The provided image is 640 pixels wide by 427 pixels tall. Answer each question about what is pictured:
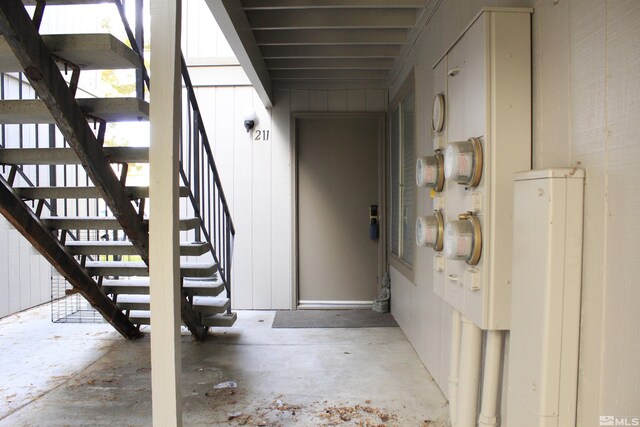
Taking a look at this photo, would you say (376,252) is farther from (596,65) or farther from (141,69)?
(596,65)

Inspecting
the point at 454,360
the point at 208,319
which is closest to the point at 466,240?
the point at 454,360

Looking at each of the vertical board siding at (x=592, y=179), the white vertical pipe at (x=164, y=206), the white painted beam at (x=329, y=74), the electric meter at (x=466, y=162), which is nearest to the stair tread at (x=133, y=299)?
the white vertical pipe at (x=164, y=206)

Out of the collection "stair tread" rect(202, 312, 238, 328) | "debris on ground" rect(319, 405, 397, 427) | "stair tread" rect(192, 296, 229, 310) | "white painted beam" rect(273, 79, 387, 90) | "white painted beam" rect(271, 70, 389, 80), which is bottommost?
"debris on ground" rect(319, 405, 397, 427)

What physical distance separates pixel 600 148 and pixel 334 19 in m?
2.40

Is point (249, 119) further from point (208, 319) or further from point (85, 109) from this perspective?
point (85, 109)

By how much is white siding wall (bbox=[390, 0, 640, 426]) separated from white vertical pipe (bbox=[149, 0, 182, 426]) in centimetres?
135

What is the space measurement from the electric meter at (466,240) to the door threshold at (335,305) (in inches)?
128

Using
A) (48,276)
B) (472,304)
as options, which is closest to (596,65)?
(472,304)

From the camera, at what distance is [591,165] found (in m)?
1.18

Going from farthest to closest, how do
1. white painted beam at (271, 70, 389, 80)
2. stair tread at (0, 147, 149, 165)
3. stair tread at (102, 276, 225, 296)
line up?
white painted beam at (271, 70, 389, 80)
stair tread at (102, 276, 225, 296)
stair tread at (0, 147, 149, 165)

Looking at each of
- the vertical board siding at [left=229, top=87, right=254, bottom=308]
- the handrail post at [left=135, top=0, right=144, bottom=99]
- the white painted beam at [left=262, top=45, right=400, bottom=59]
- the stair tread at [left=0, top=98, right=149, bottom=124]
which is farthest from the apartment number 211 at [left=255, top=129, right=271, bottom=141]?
the stair tread at [left=0, top=98, right=149, bottom=124]

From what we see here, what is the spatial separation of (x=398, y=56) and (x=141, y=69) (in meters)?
2.39

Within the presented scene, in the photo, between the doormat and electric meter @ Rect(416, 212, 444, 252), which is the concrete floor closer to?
the doormat

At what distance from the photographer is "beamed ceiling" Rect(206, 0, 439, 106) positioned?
2.82m
